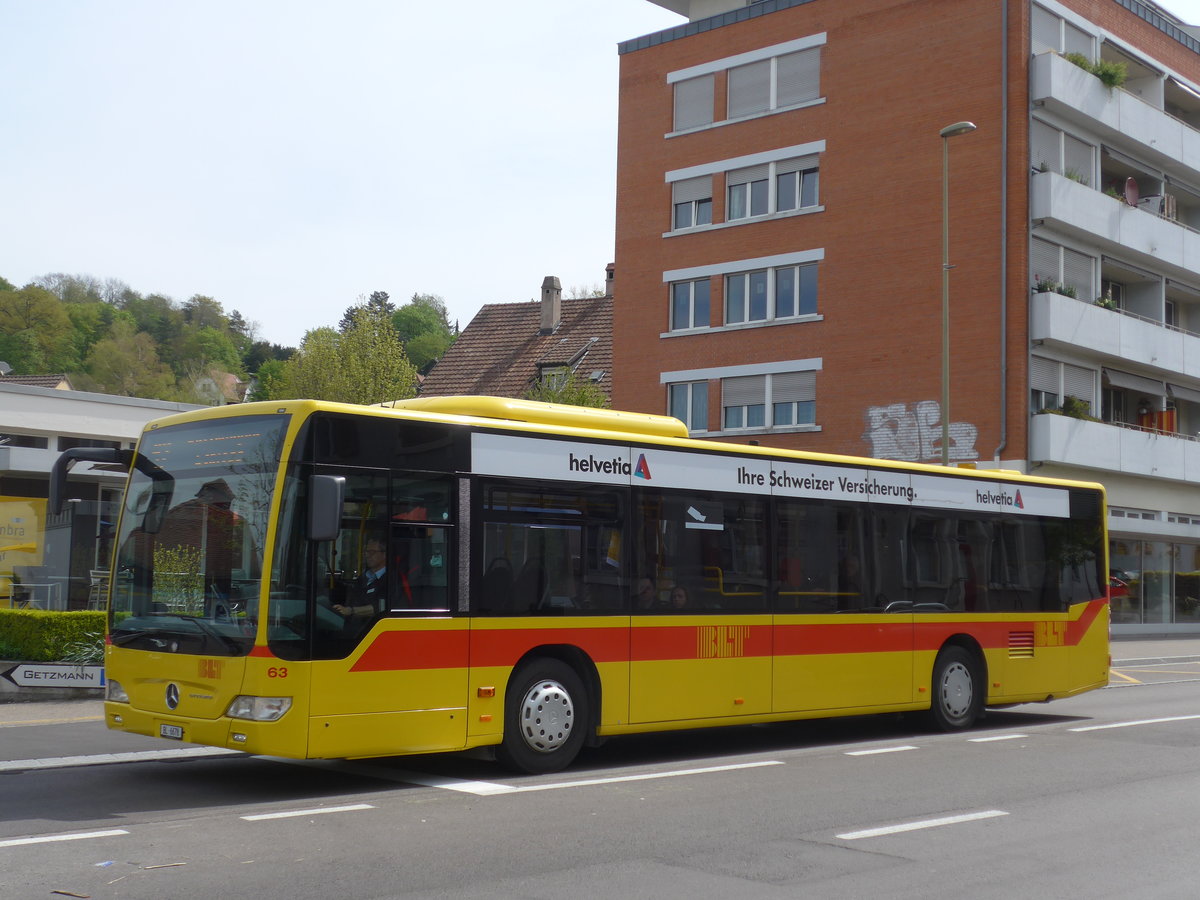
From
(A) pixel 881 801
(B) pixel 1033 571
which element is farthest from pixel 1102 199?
(A) pixel 881 801

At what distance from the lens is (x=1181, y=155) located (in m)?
40.2

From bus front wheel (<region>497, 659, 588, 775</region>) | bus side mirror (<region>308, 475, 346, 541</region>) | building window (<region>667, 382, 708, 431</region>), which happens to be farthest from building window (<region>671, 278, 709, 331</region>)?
bus side mirror (<region>308, 475, 346, 541</region>)

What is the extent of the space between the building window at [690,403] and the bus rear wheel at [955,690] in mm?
25124

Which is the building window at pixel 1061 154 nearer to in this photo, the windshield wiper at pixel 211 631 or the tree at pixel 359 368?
the windshield wiper at pixel 211 631

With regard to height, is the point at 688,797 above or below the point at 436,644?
below

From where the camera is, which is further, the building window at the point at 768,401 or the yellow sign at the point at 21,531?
the building window at the point at 768,401

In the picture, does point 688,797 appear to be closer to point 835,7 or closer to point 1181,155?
point 835,7

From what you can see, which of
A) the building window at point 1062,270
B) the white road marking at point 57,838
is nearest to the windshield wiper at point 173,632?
the white road marking at point 57,838

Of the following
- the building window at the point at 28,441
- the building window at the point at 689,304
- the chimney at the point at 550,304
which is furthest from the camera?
the chimney at the point at 550,304

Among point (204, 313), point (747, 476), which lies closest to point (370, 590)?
→ point (747, 476)

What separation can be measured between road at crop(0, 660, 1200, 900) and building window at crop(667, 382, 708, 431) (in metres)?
26.9

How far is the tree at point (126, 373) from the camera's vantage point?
112 meters

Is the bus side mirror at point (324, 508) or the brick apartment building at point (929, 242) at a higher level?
the brick apartment building at point (929, 242)

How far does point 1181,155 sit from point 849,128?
999 cm
